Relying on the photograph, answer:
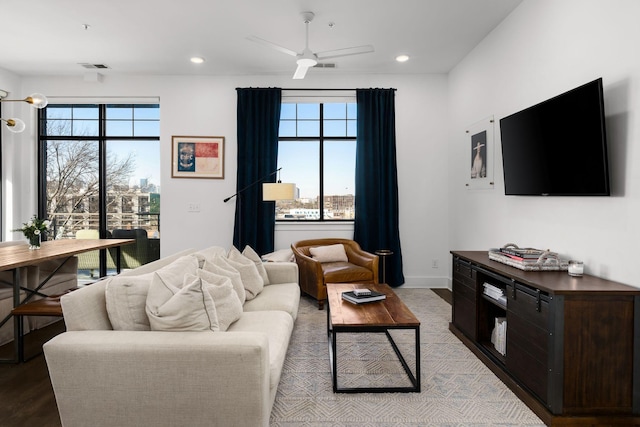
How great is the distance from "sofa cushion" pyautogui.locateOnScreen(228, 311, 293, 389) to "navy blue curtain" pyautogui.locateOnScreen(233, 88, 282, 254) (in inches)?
105

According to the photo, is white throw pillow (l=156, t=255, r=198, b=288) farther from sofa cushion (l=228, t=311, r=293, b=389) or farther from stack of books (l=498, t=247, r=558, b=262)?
stack of books (l=498, t=247, r=558, b=262)

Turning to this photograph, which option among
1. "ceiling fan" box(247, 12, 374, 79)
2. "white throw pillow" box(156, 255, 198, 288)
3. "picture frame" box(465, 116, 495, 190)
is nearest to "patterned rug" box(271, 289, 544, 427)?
"white throw pillow" box(156, 255, 198, 288)

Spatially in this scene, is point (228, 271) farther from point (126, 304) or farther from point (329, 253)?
point (329, 253)

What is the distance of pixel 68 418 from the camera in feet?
5.82

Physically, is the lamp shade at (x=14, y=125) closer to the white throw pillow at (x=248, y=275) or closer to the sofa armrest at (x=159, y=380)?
the white throw pillow at (x=248, y=275)

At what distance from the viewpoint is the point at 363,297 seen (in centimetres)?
296

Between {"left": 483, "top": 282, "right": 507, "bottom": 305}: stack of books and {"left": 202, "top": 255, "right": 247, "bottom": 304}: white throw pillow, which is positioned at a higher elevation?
{"left": 202, "top": 255, "right": 247, "bottom": 304}: white throw pillow

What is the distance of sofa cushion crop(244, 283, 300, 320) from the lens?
115 inches

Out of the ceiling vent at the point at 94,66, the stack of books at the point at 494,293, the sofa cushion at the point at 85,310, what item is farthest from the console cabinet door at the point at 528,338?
the ceiling vent at the point at 94,66

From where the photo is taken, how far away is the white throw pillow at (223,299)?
7.37ft

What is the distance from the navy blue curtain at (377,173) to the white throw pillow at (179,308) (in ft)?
11.9

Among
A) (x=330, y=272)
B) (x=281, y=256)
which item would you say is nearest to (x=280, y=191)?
(x=281, y=256)

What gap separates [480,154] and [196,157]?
3830mm

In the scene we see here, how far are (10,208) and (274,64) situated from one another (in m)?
4.30
